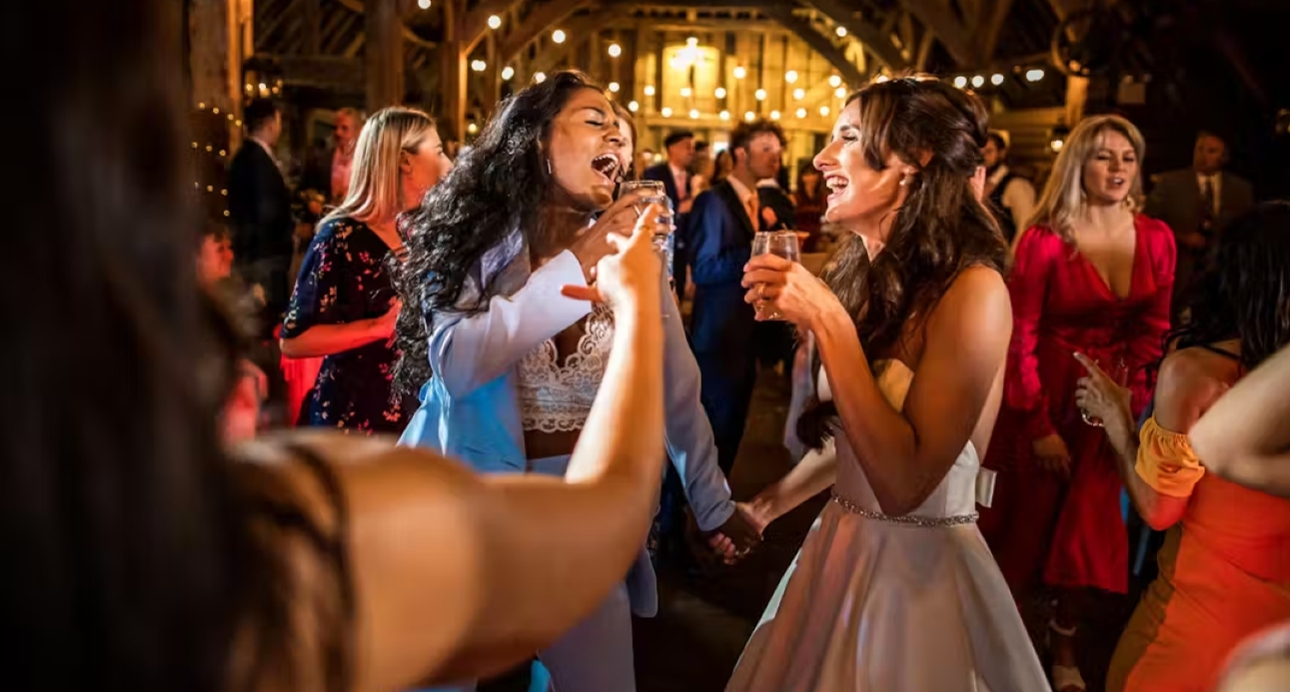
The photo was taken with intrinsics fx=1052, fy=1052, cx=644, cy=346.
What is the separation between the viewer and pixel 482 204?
2305 mm

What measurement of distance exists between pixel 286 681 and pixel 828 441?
5.54ft

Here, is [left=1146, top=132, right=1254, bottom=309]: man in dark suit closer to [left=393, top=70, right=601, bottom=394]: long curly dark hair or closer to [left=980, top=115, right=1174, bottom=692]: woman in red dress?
[left=980, top=115, right=1174, bottom=692]: woman in red dress

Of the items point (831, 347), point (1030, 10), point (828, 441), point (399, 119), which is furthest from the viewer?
point (1030, 10)

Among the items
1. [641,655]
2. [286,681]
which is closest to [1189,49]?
[641,655]

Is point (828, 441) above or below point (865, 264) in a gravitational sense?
below

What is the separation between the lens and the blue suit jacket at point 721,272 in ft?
17.4

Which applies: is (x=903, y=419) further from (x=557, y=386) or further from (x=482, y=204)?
(x=482, y=204)

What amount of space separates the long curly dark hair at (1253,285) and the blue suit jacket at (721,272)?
3.24 metres

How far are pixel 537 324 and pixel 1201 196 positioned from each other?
17.6 feet

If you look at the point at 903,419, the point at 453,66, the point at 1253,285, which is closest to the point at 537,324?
the point at 903,419

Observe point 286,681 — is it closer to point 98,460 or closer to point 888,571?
point 98,460

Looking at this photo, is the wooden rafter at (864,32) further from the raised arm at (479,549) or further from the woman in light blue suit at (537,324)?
the raised arm at (479,549)

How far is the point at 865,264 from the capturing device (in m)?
2.23

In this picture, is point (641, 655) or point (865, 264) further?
point (641, 655)
